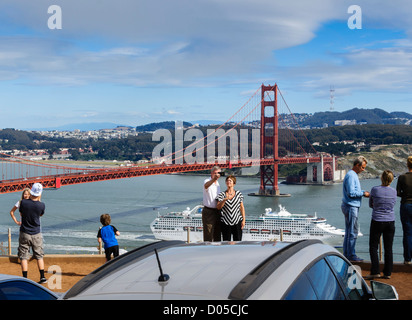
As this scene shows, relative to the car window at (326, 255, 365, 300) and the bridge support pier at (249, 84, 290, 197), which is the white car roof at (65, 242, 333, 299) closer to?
the car window at (326, 255, 365, 300)

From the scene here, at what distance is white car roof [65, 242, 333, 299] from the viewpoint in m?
1.60

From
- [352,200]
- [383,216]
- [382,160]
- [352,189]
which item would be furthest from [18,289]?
[382,160]

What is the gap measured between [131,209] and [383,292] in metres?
39.6

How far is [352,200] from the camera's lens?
578cm

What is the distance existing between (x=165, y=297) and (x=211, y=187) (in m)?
4.14

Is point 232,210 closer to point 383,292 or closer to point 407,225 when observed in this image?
point 407,225

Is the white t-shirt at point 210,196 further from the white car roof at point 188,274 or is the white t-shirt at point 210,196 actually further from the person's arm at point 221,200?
the white car roof at point 188,274

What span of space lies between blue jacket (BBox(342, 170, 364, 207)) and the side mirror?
320 centimetres

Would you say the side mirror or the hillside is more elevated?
the side mirror

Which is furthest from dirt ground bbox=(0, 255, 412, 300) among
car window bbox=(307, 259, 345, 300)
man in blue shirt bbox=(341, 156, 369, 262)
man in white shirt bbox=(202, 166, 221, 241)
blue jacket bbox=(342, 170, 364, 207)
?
car window bbox=(307, 259, 345, 300)

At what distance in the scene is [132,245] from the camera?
27422mm

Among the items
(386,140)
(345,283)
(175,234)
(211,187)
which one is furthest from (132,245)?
(386,140)
